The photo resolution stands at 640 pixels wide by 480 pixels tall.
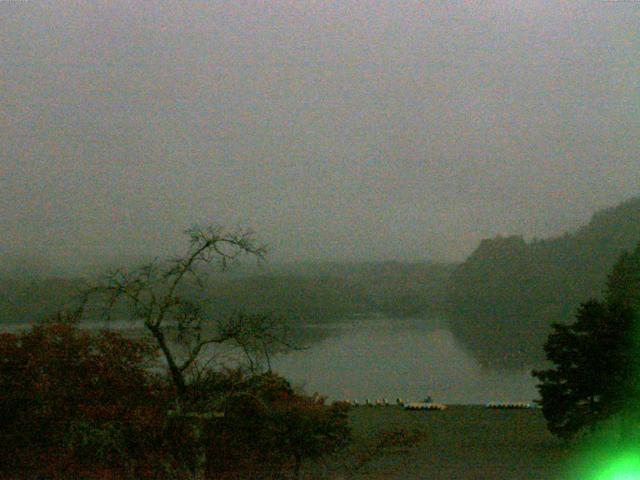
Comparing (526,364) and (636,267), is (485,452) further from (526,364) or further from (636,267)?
(526,364)

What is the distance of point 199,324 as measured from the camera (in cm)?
655

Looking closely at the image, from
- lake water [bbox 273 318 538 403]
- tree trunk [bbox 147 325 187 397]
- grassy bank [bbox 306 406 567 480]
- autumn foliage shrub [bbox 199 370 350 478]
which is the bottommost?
lake water [bbox 273 318 538 403]

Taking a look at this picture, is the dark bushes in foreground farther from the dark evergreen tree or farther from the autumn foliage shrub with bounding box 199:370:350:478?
the dark evergreen tree

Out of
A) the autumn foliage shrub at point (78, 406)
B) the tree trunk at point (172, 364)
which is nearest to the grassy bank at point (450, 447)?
the tree trunk at point (172, 364)

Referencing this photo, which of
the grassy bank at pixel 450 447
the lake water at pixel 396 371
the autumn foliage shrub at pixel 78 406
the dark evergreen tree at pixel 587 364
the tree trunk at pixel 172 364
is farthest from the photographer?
the lake water at pixel 396 371

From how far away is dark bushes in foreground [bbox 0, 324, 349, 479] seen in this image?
6168 mm

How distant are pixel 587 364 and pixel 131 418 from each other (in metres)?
9.60

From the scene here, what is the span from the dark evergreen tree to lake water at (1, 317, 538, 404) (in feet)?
16.7

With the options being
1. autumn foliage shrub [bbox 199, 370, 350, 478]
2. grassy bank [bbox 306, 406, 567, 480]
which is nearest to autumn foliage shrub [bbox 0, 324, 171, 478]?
autumn foliage shrub [bbox 199, 370, 350, 478]

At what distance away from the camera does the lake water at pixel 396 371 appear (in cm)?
2733

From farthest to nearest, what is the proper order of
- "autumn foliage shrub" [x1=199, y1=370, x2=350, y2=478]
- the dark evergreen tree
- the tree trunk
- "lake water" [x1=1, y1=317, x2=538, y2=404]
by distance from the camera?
"lake water" [x1=1, y1=317, x2=538, y2=404] < the dark evergreen tree < "autumn foliage shrub" [x1=199, y1=370, x2=350, y2=478] < the tree trunk

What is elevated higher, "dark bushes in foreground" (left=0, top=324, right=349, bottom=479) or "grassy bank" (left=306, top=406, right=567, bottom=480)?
"dark bushes in foreground" (left=0, top=324, right=349, bottom=479)

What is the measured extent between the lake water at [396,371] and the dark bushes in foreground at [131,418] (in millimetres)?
958

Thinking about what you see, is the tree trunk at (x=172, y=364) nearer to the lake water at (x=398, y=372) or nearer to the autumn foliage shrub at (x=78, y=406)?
the autumn foliage shrub at (x=78, y=406)
